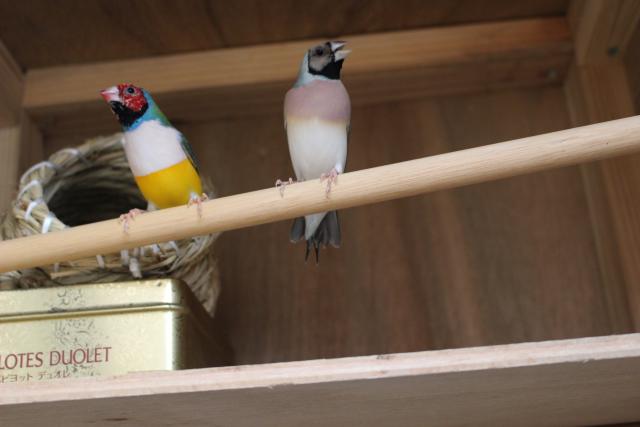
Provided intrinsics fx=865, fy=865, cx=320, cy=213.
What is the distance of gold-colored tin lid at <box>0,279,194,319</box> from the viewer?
45.3 inches

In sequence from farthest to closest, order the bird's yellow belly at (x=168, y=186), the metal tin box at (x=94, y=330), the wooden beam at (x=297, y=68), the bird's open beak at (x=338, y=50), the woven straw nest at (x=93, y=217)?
1. the wooden beam at (x=297, y=68)
2. the bird's open beak at (x=338, y=50)
3. the bird's yellow belly at (x=168, y=186)
4. the woven straw nest at (x=93, y=217)
5. the metal tin box at (x=94, y=330)

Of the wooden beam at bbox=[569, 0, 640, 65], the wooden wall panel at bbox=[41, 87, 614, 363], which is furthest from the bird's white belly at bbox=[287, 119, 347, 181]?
the wooden beam at bbox=[569, 0, 640, 65]

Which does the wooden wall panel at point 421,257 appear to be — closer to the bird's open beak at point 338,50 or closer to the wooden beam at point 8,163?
the wooden beam at point 8,163

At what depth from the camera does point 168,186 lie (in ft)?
4.46

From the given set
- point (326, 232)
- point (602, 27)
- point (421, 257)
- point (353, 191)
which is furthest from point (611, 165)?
point (353, 191)

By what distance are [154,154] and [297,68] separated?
0.37 m

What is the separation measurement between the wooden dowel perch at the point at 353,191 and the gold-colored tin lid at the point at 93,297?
0.14 meters

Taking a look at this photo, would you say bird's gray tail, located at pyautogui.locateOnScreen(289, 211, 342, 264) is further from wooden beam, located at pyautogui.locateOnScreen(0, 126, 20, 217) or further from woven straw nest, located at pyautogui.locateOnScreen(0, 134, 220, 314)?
wooden beam, located at pyautogui.locateOnScreen(0, 126, 20, 217)

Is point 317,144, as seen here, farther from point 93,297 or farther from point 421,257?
point 93,297

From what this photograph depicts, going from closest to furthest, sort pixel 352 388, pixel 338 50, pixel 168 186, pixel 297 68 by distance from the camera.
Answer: pixel 352 388 → pixel 168 186 → pixel 338 50 → pixel 297 68

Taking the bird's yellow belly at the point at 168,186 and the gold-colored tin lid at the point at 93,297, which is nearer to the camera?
the gold-colored tin lid at the point at 93,297

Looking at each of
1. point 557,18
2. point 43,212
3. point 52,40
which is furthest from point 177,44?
point 557,18

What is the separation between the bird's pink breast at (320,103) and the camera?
4.62 ft

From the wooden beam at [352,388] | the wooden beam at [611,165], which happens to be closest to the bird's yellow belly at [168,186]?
the wooden beam at [352,388]
